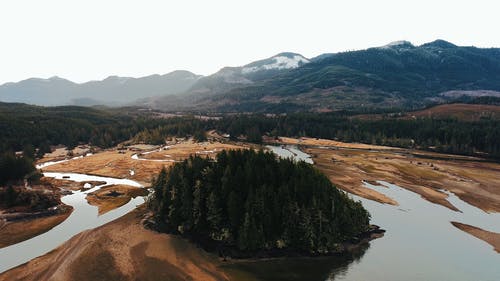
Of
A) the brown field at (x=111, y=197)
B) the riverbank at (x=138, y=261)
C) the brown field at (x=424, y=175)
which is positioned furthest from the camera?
the brown field at (x=424, y=175)

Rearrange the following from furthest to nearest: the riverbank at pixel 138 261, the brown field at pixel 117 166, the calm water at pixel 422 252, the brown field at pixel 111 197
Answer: the brown field at pixel 117 166 < the brown field at pixel 111 197 < the calm water at pixel 422 252 < the riverbank at pixel 138 261

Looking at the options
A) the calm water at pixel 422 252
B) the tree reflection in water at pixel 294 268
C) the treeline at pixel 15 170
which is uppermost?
the treeline at pixel 15 170

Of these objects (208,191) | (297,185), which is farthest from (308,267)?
(208,191)

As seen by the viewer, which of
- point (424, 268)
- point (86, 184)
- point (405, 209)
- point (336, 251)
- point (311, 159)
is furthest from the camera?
point (311, 159)

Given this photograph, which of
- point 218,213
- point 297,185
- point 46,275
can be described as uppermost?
point 297,185

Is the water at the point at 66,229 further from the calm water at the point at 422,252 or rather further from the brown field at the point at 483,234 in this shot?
the brown field at the point at 483,234

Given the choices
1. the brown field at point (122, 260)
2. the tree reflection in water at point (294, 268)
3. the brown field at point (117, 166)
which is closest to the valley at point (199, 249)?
the brown field at point (122, 260)

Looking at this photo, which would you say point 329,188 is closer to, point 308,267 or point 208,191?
point 308,267

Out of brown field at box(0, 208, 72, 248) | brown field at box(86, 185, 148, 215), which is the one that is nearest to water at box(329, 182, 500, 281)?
brown field at box(0, 208, 72, 248)
